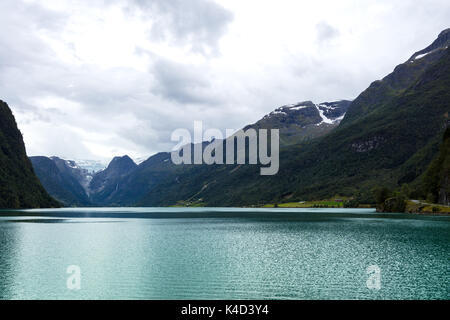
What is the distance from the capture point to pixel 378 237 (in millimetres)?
86500

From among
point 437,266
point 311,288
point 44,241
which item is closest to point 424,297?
point 311,288

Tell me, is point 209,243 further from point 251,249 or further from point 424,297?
point 424,297

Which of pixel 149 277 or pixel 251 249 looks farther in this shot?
pixel 251 249

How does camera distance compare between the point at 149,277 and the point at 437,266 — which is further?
the point at 437,266

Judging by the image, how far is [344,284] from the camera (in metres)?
42.5

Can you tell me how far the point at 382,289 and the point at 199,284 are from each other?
19.5 metres

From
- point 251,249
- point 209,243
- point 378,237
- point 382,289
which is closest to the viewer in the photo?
point 382,289

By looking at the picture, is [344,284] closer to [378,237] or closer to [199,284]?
[199,284]
